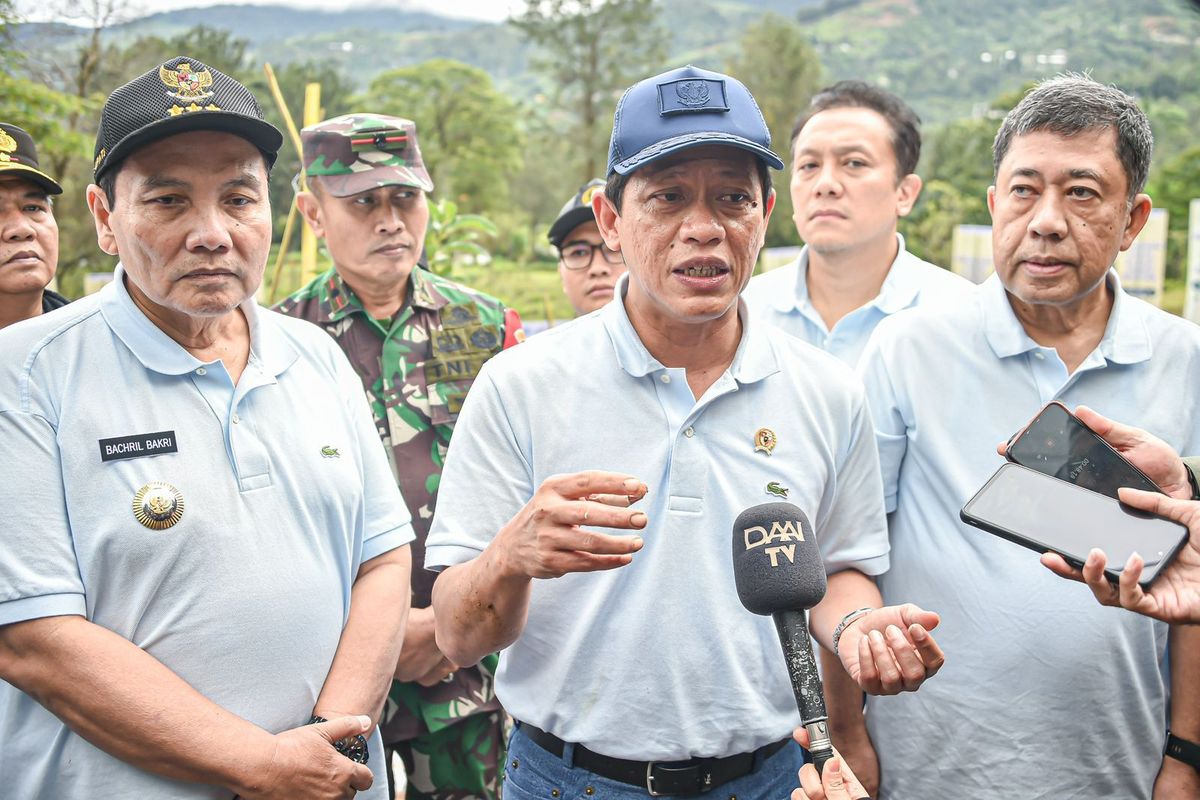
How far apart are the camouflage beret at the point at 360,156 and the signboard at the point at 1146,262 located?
55.0 ft

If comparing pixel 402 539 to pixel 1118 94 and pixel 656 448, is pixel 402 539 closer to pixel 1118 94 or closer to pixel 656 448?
pixel 656 448

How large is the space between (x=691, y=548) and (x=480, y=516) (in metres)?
0.49

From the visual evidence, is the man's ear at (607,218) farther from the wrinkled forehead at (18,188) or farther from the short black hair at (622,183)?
the wrinkled forehead at (18,188)

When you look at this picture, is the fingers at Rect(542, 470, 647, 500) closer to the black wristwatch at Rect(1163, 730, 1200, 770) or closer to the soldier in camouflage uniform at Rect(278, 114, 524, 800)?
the soldier in camouflage uniform at Rect(278, 114, 524, 800)

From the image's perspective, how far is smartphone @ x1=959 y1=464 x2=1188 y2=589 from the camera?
93.4 inches

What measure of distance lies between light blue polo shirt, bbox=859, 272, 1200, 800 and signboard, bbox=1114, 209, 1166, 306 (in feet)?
55.4

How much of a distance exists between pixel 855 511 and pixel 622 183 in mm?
1007

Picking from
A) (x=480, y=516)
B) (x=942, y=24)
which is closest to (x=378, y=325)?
(x=480, y=516)

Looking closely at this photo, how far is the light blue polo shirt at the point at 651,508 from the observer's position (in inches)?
93.3

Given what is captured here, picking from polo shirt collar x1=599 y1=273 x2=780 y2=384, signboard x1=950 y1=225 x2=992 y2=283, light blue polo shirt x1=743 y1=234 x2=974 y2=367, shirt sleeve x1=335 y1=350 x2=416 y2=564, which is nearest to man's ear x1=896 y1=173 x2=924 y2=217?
light blue polo shirt x1=743 y1=234 x2=974 y2=367

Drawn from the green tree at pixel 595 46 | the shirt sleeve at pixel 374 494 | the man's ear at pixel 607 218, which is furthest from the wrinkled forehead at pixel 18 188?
the green tree at pixel 595 46

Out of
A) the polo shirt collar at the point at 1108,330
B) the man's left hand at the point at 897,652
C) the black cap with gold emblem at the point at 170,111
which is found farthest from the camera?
the polo shirt collar at the point at 1108,330

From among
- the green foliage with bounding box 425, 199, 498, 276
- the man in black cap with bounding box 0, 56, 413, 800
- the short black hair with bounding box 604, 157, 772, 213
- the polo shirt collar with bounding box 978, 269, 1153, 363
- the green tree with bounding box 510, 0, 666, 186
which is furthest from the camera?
Answer: the green tree with bounding box 510, 0, 666, 186

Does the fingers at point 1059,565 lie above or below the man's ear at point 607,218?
below
